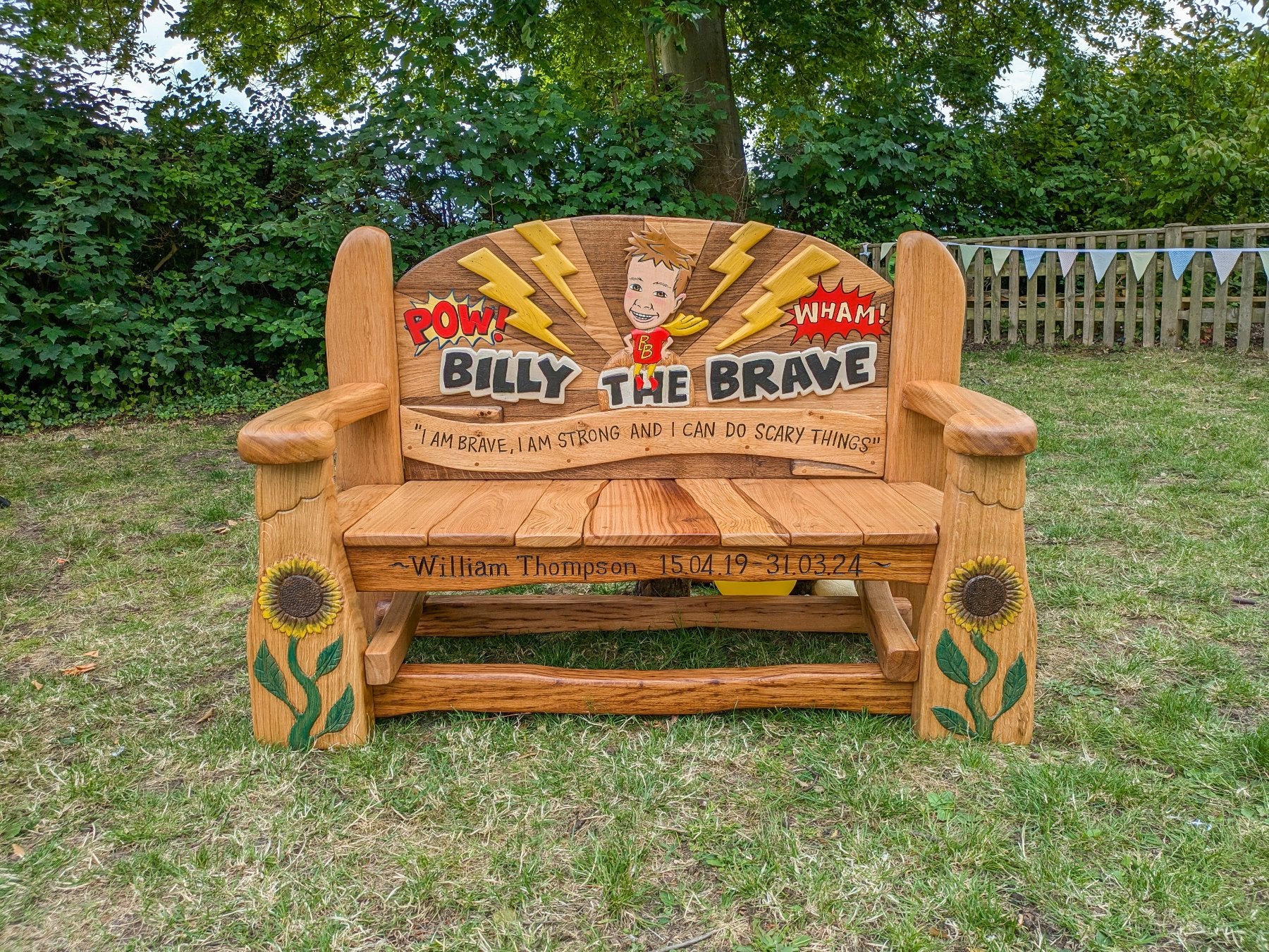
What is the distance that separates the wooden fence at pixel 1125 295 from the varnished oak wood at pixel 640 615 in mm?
6674

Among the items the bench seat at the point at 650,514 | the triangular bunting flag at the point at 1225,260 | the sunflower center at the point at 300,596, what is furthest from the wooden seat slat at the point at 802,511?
the triangular bunting flag at the point at 1225,260

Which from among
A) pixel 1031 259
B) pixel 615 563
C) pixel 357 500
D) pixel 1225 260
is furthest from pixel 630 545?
pixel 1031 259

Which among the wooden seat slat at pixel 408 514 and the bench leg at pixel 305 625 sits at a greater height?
the wooden seat slat at pixel 408 514

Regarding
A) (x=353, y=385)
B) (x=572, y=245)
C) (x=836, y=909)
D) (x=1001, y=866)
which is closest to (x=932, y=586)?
(x=1001, y=866)

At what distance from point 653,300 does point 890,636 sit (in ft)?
3.65

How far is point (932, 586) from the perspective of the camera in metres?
2.14

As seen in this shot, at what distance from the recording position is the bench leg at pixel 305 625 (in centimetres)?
209

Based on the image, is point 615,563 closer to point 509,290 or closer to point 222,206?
point 509,290

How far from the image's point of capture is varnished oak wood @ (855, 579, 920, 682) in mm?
2215

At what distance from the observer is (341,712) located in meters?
2.21

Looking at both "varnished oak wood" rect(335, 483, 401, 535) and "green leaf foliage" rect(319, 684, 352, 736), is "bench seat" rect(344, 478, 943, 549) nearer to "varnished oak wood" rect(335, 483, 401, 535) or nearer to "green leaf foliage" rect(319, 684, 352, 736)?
"varnished oak wood" rect(335, 483, 401, 535)

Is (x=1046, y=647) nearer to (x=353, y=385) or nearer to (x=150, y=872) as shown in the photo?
(x=353, y=385)

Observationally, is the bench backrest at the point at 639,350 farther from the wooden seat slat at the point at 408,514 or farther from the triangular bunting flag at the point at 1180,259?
the triangular bunting flag at the point at 1180,259

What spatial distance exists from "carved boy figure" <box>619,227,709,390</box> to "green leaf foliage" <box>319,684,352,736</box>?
113 cm
